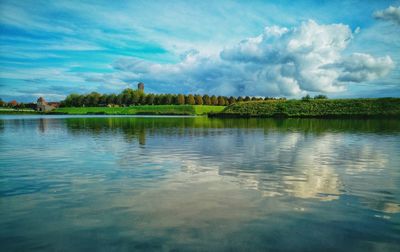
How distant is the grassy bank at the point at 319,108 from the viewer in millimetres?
102688

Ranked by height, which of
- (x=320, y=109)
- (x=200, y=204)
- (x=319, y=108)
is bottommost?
(x=200, y=204)

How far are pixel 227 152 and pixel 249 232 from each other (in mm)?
15973

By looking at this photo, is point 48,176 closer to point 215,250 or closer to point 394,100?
point 215,250

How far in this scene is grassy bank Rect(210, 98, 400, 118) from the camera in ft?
337

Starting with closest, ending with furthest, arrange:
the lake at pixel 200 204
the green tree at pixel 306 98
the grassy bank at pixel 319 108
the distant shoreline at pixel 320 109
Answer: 1. the lake at pixel 200 204
2. the distant shoreline at pixel 320 109
3. the grassy bank at pixel 319 108
4. the green tree at pixel 306 98

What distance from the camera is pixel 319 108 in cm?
11681

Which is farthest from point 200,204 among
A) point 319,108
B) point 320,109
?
point 319,108

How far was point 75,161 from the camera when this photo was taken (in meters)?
20.8

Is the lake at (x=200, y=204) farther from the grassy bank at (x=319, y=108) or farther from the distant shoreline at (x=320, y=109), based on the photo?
the grassy bank at (x=319, y=108)

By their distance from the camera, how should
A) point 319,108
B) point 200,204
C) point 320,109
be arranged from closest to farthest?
point 200,204, point 320,109, point 319,108

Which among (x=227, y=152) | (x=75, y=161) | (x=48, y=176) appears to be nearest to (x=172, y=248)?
(x=48, y=176)

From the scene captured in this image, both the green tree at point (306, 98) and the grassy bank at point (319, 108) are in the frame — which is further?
the green tree at point (306, 98)

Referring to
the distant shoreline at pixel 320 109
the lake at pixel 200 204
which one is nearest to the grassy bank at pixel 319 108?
the distant shoreline at pixel 320 109

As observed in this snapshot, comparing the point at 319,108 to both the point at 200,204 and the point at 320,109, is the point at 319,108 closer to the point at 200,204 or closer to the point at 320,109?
the point at 320,109
